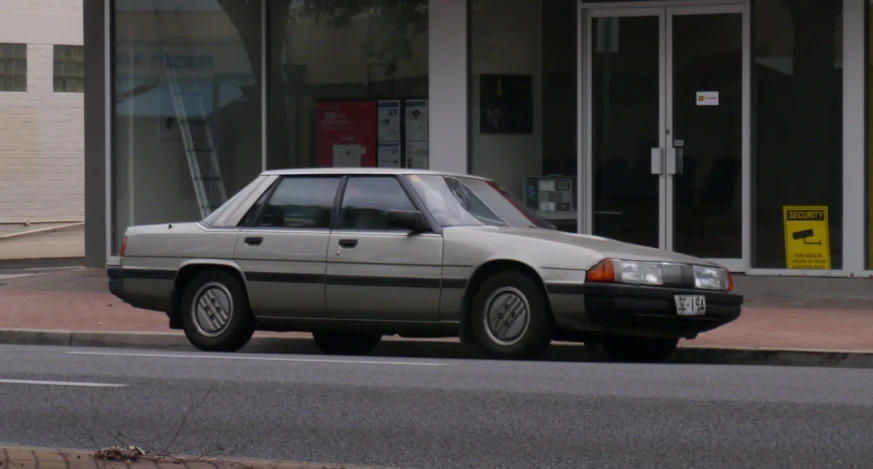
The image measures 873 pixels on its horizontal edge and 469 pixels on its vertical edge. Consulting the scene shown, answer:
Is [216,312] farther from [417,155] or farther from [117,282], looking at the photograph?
[417,155]

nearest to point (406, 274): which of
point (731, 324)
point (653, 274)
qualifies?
point (653, 274)

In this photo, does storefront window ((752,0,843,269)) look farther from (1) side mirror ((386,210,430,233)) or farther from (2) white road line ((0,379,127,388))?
(2) white road line ((0,379,127,388))

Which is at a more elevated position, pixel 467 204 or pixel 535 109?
pixel 535 109

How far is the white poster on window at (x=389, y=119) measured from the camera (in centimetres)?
1766

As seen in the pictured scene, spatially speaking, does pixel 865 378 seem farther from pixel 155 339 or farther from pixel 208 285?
pixel 155 339

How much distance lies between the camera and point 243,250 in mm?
10672

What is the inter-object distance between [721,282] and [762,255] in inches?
256

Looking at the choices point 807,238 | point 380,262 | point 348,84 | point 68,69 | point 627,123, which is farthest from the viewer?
point 68,69

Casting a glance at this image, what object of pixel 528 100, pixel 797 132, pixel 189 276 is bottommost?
pixel 189 276

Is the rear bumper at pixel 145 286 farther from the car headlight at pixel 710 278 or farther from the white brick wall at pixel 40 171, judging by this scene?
the white brick wall at pixel 40 171

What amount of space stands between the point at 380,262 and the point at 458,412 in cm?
288

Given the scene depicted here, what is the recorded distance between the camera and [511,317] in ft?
32.3

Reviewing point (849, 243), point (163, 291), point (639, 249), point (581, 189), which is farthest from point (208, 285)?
point (849, 243)

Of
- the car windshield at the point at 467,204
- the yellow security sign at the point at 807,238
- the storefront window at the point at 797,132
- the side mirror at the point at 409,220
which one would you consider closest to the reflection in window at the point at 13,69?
the storefront window at the point at 797,132
